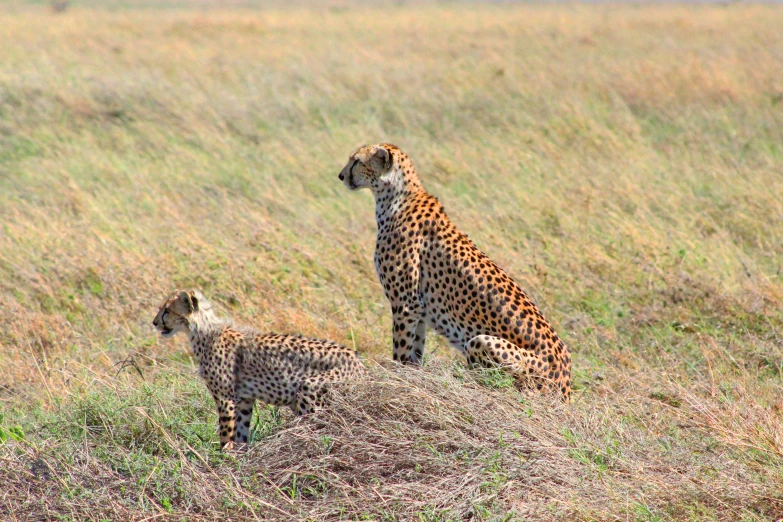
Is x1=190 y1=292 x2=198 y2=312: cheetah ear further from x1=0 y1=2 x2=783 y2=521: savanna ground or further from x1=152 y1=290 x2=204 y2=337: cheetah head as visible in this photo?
x1=0 y1=2 x2=783 y2=521: savanna ground

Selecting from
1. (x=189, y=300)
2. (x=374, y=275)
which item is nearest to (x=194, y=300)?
(x=189, y=300)

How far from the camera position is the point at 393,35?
19031mm

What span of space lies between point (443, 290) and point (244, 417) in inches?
43.4

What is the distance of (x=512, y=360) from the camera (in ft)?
13.5

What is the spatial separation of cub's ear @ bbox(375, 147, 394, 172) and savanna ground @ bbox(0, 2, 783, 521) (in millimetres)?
998

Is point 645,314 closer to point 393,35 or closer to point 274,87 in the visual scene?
point 274,87

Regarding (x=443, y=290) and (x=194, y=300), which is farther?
(x=443, y=290)

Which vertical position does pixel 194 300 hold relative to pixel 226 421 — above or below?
→ above

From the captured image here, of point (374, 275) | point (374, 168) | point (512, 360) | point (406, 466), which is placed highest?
point (374, 168)

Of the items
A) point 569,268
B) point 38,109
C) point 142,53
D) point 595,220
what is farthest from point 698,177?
point 142,53

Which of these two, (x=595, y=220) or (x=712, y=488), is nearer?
(x=712, y=488)

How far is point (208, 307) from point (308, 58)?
33.3 feet

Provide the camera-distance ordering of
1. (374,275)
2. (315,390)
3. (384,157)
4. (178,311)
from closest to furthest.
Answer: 1. (315,390)
2. (178,311)
3. (384,157)
4. (374,275)

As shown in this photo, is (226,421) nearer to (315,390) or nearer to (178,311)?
(315,390)
